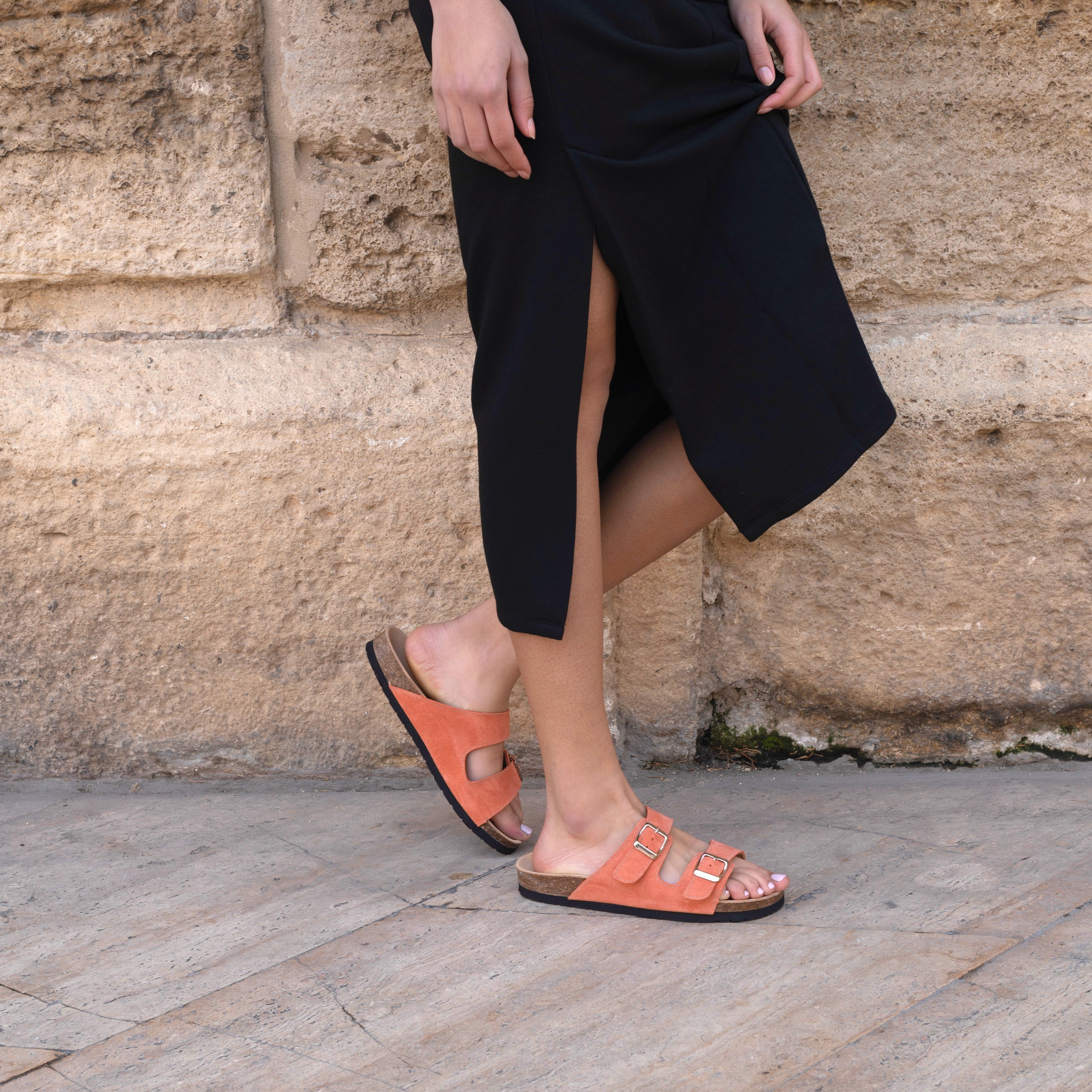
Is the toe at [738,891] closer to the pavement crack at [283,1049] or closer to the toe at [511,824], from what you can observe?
the toe at [511,824]

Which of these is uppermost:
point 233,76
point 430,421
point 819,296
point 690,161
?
point 233,76

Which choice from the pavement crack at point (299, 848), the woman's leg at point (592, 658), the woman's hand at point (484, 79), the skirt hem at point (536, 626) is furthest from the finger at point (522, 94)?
the pavement crack at point (299, 848)

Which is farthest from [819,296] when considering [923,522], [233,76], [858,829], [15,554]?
[15,554]

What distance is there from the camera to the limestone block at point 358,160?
5.00ft

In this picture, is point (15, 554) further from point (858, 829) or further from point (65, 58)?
point (858, 829)

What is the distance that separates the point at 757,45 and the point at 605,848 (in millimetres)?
960

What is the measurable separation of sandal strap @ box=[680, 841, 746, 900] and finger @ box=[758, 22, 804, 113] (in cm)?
87

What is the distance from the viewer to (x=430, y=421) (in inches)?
63.0

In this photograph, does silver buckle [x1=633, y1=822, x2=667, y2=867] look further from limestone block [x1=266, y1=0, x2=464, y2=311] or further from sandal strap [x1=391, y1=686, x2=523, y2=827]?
limestone block [x1=266, y1=0, x2=464, y2=311]

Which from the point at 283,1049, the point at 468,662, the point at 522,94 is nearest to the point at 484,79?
the point at 522,94

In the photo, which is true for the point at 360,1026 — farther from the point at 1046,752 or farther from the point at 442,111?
the point at 1046,752

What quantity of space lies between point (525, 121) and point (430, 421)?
0.58 meters

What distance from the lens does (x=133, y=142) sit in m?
1.55

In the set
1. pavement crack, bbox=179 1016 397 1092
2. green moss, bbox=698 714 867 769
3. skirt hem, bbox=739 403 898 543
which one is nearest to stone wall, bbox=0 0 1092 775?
green moss, bbox=698 714 867 769
